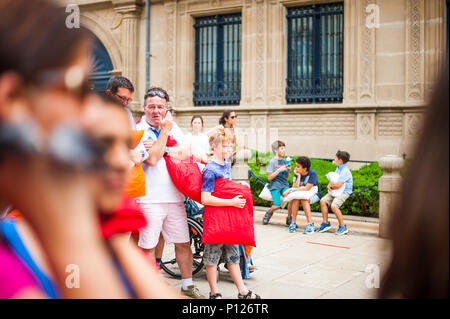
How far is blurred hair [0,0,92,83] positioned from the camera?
0.62 m

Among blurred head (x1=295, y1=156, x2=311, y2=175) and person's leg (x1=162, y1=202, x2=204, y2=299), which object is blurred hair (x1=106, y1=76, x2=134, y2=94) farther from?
blurred head (x1=295, y1=156, x2=311, y2=175)

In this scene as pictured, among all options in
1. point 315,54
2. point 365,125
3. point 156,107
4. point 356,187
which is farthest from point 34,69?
point 315,54

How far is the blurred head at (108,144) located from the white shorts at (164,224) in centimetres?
384

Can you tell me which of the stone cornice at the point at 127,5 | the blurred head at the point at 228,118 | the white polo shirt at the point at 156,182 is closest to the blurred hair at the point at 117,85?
the white polo shirt at the point at 156,182

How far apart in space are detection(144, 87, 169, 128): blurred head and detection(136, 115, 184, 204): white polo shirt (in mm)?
86

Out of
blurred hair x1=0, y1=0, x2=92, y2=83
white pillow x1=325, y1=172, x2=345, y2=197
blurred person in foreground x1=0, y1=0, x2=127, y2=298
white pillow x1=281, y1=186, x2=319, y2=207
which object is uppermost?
blurred hair x1=0, y1=0, x2=92, y2=83

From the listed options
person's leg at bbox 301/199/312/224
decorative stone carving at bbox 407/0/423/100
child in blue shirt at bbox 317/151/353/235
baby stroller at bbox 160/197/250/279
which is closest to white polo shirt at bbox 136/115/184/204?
baby stroller at bbox 160/197/250/279

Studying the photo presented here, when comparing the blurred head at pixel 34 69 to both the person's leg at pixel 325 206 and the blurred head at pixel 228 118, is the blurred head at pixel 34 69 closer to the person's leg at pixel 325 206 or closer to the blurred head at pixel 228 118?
the blurred head at pixel 228 118

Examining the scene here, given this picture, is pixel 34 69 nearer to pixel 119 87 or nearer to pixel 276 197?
pixel 119 87

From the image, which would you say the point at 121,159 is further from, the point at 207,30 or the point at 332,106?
the point at 207,30

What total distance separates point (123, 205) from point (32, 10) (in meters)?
0.31

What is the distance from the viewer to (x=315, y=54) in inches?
615

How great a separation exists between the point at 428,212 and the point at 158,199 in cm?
385

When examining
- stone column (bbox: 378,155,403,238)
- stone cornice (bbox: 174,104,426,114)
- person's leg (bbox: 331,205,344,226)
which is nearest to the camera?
stone column (bbox: 378,155,403,238)
